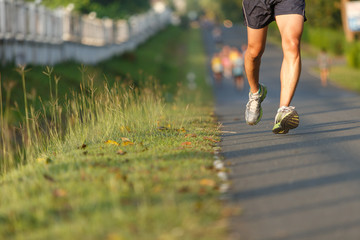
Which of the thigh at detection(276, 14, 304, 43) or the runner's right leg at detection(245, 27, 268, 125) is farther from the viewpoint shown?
the runner's right leg at detection(245, 27, 268, 125)

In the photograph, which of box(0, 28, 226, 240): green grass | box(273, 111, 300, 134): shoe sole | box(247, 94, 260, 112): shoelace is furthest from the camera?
box(247, 94, 260, 112): shoelace

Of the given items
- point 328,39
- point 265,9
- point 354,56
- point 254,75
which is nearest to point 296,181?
point 265,9

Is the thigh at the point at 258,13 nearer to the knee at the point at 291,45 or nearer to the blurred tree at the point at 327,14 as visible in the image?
the knee at the point at 291,45

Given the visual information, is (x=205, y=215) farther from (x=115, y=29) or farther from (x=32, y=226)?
(x=115, y=29)

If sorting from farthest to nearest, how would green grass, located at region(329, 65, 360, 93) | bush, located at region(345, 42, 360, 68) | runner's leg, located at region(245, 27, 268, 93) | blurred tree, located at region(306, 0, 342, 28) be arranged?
1. blurred tree, located at region(306, 0, 342, 28)
2. bush, located at region(345, 42, 360, 68)
3. green grass, located at region(329, 65, 360, 93)
4. runner's leg, located at region(245, 27, 268, 93)

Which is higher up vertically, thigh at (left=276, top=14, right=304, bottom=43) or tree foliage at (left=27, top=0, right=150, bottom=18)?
tree foliage at (left=27, top=0, right=150, bottom=18)

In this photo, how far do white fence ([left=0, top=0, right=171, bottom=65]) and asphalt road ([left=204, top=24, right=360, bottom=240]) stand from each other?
11.0 meters

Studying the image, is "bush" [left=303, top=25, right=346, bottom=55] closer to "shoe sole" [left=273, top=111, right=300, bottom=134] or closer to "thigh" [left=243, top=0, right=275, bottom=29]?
"thigh" [left=243, top=0, right=275, bottom=29]

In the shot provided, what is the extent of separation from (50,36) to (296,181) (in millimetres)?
18689

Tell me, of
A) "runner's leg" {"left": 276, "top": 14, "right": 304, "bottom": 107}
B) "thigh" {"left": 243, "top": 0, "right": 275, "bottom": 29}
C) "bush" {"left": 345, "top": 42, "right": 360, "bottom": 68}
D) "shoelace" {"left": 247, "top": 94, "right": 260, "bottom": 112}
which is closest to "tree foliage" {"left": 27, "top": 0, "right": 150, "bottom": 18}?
"bush" {"left": 345, "top": 42, "right": 360, "bottom": 68}

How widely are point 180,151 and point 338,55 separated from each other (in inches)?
1517

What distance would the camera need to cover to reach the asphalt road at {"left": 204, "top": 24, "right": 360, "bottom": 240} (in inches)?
150

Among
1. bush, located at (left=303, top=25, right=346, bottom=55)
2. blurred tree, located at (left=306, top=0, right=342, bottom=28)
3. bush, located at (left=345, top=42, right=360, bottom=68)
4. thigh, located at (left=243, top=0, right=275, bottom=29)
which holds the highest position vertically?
blurred tree, located at (left=306, top=0, right=342, bottom=28)

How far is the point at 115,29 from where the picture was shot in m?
37.3
